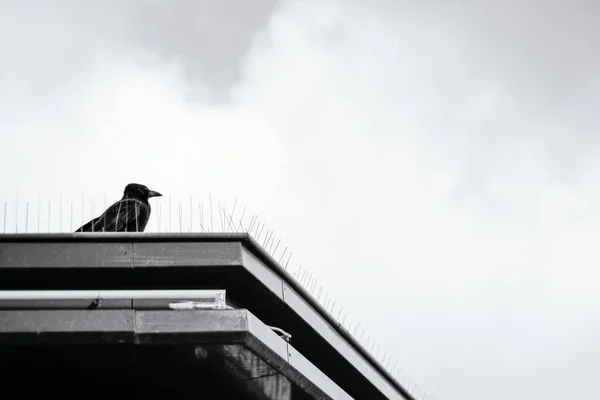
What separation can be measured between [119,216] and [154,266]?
8.33ft

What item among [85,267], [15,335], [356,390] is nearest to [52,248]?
[85,267]

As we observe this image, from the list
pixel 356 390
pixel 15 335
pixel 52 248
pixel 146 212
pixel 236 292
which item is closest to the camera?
pixel 15 335

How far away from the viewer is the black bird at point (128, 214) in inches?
719

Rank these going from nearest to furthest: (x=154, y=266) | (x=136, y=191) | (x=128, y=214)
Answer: (x=154, y=266), (x=128, y=214), (x=136, y=191)

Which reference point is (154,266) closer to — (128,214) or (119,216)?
(119,216)

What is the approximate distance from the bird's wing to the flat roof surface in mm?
1959

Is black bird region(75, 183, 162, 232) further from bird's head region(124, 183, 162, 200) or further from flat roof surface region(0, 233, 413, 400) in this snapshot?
flat roof surface region(0, 233, 413, 400)

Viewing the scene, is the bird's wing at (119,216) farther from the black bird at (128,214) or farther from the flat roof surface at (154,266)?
the flat roof surface at (154,266)

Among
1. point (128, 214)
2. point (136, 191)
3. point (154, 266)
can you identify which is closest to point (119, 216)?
point (128, 214)

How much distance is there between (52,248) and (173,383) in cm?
285

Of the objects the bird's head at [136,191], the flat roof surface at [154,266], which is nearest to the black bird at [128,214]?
the bird's head at [136,191]

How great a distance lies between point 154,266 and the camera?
53.2 feet

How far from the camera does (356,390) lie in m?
21.7

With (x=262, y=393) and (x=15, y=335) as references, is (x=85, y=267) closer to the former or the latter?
(x=15, y=335)
